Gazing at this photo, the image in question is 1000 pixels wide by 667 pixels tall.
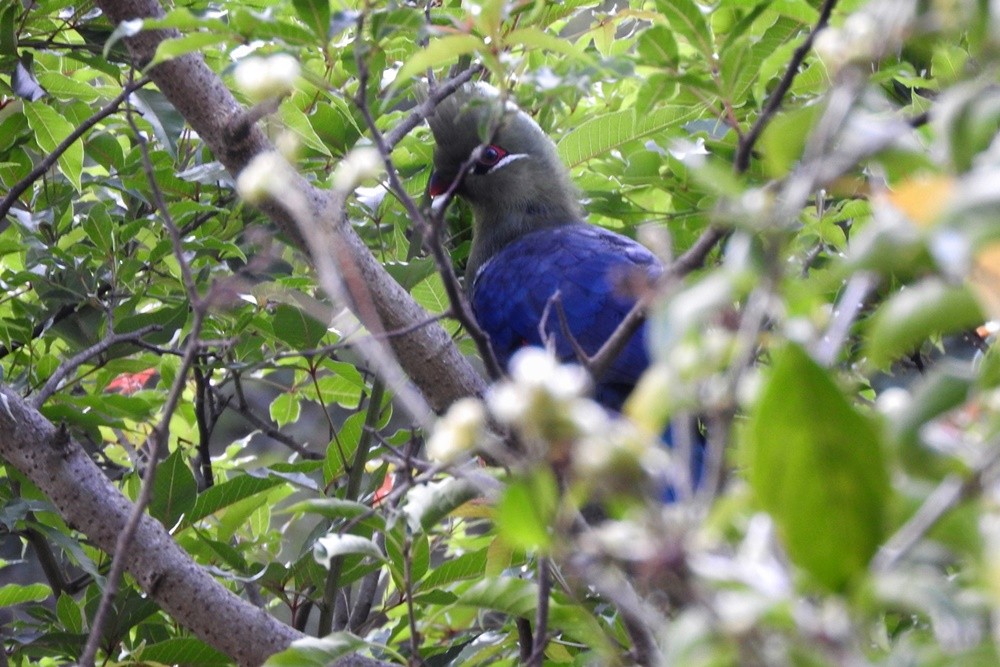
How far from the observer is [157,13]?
1.90m

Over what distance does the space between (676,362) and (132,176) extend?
1982 mm

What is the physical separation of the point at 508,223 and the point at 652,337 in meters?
2.55

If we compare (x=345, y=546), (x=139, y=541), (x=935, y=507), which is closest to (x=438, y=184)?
(x=139, y=541)

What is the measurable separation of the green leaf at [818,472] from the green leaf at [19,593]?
1783 mm

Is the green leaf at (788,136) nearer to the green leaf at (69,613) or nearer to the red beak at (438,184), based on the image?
the green leaf at (69,613)

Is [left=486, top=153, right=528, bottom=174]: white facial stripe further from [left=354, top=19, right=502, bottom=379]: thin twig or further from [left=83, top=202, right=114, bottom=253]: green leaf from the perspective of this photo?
[left=354, top=19, right=502, bottom=379]: thin twig

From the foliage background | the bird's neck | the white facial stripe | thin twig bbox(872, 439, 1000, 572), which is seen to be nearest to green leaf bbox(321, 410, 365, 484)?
the foliage background

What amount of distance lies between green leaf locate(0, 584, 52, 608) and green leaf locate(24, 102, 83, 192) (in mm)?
760

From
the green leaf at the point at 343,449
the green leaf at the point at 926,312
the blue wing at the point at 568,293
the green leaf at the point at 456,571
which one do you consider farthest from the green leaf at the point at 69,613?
the green leaf at the point at 926,312

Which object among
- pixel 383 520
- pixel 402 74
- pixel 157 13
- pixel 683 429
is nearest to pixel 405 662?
pixel 383 520

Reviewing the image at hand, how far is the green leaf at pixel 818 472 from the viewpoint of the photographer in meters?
0.61

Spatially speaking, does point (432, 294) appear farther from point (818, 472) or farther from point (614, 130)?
point (818, 472)

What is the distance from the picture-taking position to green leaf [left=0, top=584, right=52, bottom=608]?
81.5 inches

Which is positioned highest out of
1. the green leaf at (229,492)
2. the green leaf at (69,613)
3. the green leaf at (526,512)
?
the green leaf at (526,512)
